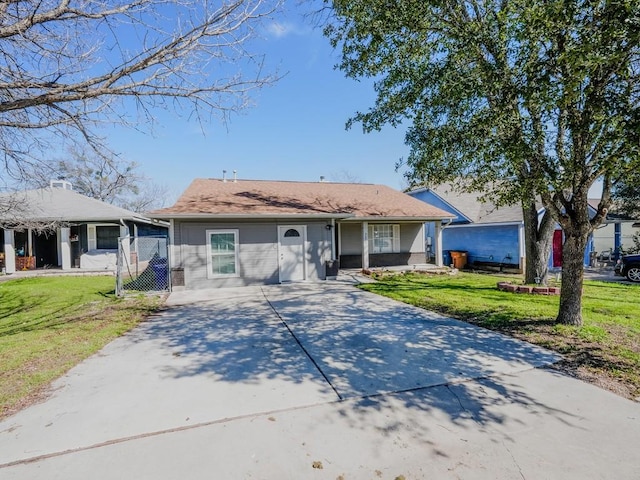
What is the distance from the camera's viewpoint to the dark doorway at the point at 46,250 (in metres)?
17.9

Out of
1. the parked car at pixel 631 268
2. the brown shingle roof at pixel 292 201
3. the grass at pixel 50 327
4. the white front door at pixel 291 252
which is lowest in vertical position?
the grass at pixel 50 327

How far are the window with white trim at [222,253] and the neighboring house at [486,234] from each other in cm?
925

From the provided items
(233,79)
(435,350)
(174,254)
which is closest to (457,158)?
(435,350)

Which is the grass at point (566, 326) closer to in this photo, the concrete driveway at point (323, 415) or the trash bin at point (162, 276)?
the concrete driveway at point (323, 415)

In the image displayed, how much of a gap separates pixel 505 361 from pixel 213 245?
9058 millimetres

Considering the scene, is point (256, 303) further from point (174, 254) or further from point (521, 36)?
point (521, 36)

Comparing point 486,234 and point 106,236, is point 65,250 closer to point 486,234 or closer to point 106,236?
point 106,236

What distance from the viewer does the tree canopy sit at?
390 centimetres

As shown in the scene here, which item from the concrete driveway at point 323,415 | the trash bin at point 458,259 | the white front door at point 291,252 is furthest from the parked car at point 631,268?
the white front door at point 291,252

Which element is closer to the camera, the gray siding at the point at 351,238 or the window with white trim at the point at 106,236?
the gray siding at the point at 351,238

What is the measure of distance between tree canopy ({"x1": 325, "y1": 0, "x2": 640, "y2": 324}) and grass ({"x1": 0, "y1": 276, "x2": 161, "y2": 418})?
22.3 ft

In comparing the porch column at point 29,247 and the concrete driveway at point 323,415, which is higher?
the porch column at point 29,247

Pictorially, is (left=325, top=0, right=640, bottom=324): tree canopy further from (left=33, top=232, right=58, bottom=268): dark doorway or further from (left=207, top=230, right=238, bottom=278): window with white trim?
(left=33, top=232, right=58, bottom=268): dark doorway

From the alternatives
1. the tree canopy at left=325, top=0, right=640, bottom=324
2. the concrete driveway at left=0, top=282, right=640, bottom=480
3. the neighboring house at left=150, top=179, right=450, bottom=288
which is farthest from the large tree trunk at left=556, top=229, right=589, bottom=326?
the neighboring house at left=150, top=179, right=450, bottom=288
